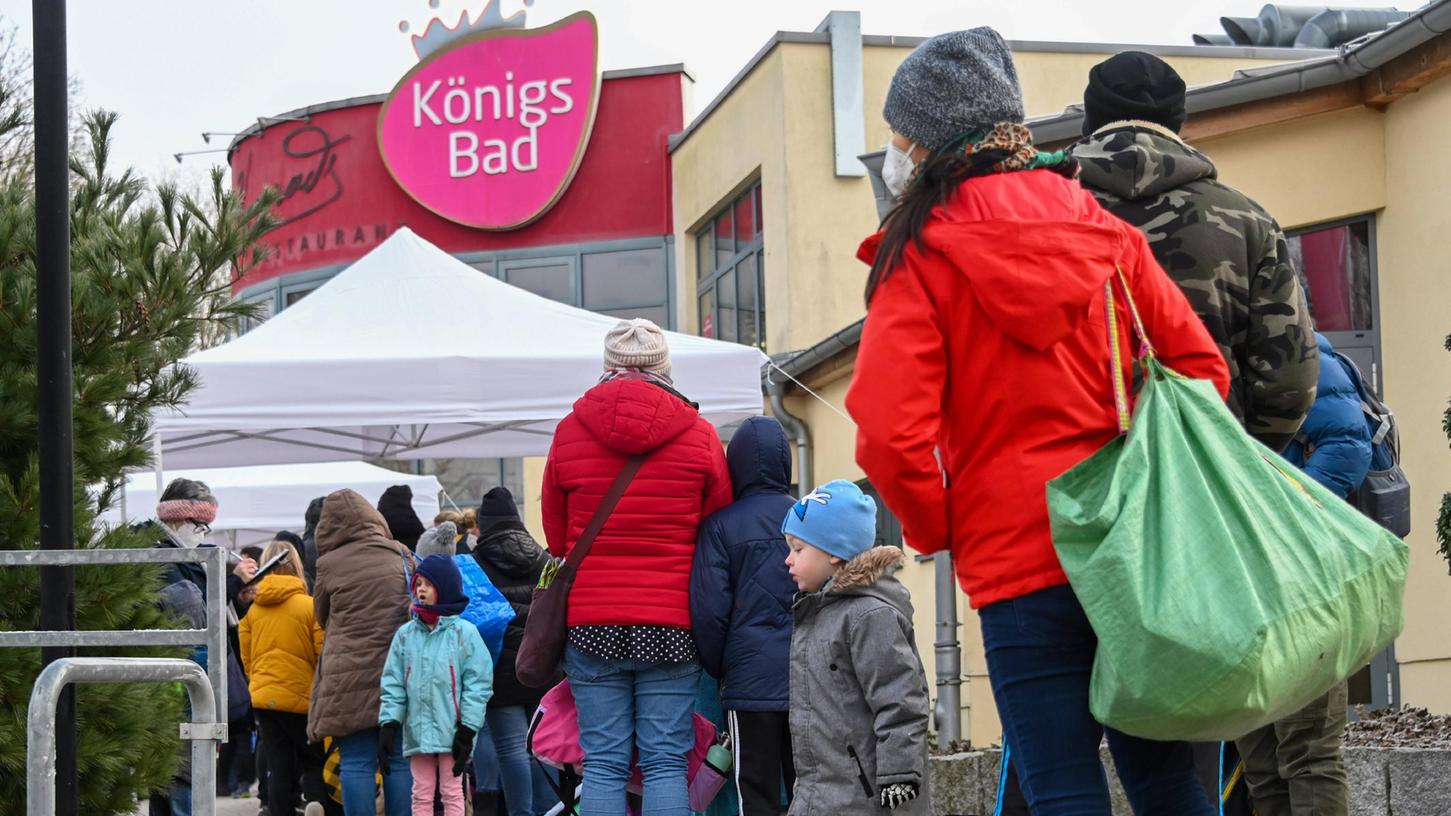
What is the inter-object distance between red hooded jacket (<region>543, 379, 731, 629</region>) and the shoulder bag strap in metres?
0.02

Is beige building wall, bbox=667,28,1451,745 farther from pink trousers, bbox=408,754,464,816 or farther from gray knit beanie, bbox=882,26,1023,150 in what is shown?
gray knit beanie, bbox=882,26,1023,150

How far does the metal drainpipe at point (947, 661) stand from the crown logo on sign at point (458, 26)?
16851 millimetres

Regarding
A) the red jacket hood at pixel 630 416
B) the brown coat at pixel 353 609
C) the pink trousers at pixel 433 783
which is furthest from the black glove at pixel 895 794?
the brown coat at pixel 353 609

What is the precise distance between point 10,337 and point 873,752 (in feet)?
9.04

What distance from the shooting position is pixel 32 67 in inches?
189

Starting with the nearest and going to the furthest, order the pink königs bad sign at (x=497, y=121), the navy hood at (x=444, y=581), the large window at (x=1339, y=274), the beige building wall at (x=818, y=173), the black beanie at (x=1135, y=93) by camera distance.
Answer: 1. the black beanie at (x=1135, y=93)
2. the navy hood at (x=444, y=581)
3. the large window at (x=1339, y=274)
4. the beige building wall at (x=818, y=173)
5. the pink königs bad sign at (x=497, y=121)

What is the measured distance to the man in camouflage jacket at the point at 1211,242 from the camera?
13.5ft

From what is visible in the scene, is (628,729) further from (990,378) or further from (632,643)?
(990,378)

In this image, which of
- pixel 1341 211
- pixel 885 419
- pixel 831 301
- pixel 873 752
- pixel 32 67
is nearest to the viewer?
pixel 885 419

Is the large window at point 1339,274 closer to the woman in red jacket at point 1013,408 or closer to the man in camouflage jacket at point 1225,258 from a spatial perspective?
the man in camouflage jacket at point 1225,258

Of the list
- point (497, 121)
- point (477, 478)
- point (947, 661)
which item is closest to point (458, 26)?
point (497, 121)

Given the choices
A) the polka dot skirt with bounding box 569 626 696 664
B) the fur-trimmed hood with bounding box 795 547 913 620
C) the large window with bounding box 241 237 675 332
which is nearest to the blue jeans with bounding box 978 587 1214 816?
the fur-trimmed hood with bounding box 795 547 913 620

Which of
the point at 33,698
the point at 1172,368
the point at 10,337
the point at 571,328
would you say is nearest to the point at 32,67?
the point at 10,337

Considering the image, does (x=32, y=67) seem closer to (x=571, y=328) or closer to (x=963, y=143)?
(x=963, y=143)
